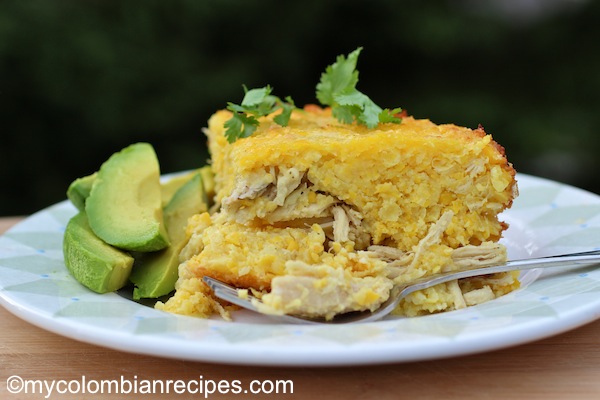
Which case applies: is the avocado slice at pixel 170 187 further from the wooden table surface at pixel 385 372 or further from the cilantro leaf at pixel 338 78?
the wooden table surface at pixel 385 372

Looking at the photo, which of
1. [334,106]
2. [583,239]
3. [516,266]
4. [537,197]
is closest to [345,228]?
[516,266]

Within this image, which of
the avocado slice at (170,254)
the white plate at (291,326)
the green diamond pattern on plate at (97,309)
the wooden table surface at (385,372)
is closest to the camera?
the white plate at (291,326)

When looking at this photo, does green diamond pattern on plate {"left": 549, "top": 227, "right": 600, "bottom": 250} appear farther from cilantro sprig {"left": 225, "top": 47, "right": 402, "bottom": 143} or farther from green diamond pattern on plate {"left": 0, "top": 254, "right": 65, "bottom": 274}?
green diamond pattern on plate {"left": 0, "top": 254, "right": 65, "bottom": 274}

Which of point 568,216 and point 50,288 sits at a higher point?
point 568,216

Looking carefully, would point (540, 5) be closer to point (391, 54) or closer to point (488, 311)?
point (391, 54)

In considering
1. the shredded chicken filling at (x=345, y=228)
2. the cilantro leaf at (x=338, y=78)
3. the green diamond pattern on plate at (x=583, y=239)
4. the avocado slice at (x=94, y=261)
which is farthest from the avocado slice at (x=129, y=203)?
the green diamond pattern on plate at (x=583, y=239)

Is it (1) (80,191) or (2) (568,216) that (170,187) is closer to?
(1) (80,191)
